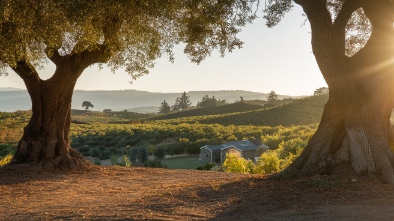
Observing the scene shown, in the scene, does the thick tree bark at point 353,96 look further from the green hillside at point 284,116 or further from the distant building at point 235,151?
the green hillside at point 284,116

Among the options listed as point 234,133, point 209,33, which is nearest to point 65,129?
point 209,33

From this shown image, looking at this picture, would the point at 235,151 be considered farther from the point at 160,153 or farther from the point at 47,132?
the point at 47,132

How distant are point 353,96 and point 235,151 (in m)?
18.9

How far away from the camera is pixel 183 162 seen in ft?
117

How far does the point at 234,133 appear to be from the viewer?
53219mm

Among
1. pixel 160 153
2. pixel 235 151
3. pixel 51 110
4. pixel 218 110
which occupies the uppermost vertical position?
pixel 218 110

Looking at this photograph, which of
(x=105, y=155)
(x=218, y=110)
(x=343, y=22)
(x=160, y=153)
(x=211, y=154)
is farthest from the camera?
(x=218, y=110)

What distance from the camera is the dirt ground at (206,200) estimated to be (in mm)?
10359

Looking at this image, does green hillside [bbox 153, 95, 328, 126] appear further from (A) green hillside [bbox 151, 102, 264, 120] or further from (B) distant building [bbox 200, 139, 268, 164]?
(B) distant building [bbox 200, 139, 268, 164]

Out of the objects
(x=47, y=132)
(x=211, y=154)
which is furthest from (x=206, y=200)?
(x=211, y=154)

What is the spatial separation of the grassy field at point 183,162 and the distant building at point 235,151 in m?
0.89

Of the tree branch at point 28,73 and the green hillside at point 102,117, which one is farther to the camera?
the green hillside at point 102,117

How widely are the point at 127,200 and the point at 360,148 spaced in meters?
6.02

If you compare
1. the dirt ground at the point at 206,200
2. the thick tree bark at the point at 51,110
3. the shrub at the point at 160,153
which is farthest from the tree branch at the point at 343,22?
the shrub at the point at 160,153
